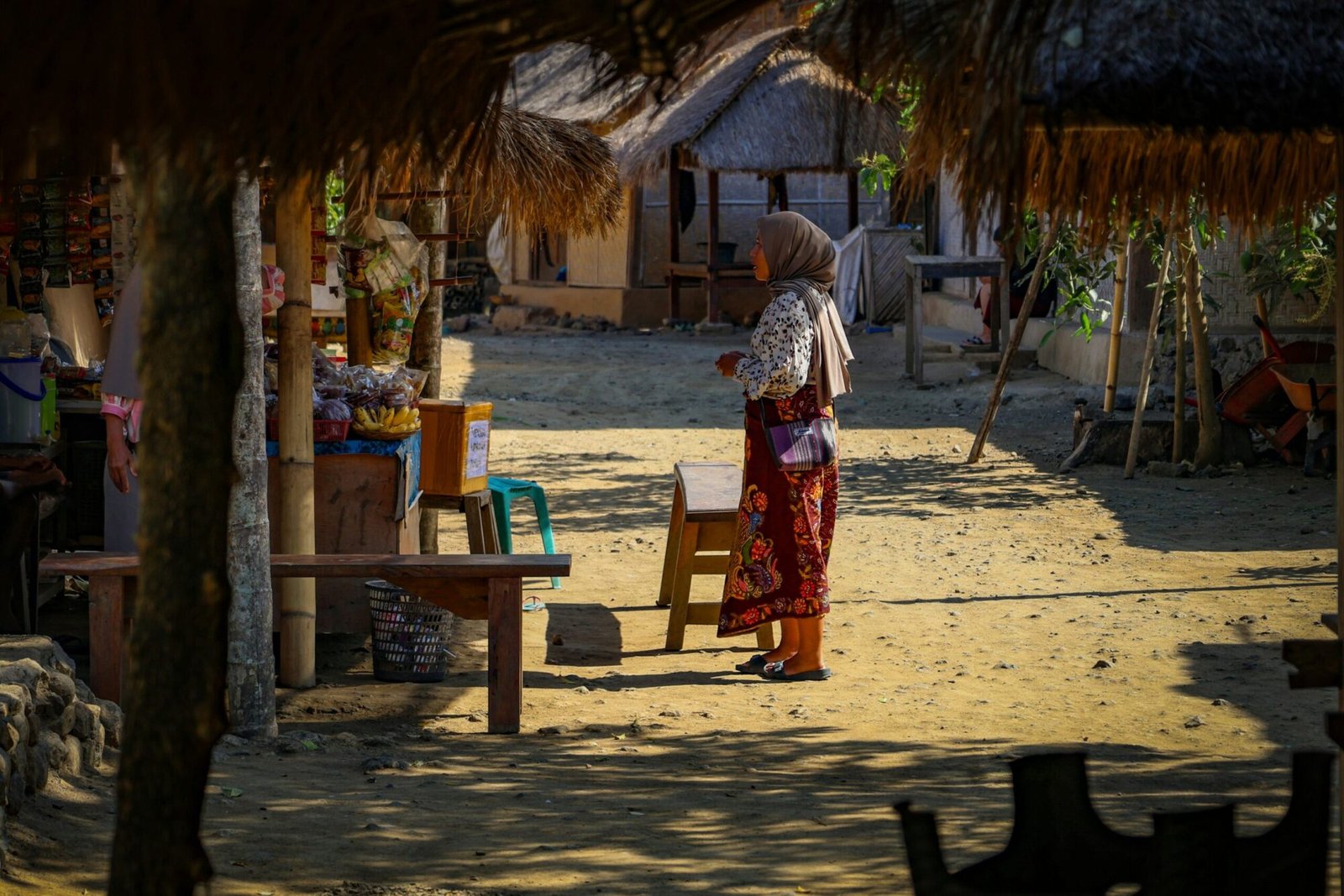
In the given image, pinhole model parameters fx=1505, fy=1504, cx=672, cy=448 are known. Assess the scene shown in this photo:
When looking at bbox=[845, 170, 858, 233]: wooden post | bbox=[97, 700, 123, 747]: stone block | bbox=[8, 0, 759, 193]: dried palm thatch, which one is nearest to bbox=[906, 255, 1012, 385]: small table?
bbox=[845, 170, 858, 233]: wooden post

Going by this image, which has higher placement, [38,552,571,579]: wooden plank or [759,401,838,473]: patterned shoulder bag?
[759,401,838,473]: patterned shoulder bag

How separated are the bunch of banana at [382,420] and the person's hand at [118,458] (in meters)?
0.99

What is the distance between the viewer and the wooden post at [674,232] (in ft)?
68.8

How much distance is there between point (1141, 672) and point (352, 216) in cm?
398

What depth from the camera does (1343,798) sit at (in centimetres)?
354

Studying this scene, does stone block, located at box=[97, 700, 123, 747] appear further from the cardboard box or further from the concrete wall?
the concrete wall

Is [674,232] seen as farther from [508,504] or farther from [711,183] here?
[508,504]

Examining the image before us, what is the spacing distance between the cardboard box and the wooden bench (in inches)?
53.8

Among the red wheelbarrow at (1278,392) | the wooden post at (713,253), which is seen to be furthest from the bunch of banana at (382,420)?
the wooden post at (713,253)

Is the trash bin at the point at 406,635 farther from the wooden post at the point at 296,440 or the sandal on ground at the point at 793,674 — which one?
the sandal on ground at the point at 793,674

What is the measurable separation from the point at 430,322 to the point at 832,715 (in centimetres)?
332

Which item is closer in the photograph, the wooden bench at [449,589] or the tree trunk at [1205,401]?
the wooden bench at [449,589]

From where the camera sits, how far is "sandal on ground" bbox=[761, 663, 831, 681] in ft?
20.4

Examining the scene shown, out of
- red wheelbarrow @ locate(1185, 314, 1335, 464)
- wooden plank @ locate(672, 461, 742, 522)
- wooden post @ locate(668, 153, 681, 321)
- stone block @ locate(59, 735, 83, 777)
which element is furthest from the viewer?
wooden post @ locate(668, 153, 681, 321)
